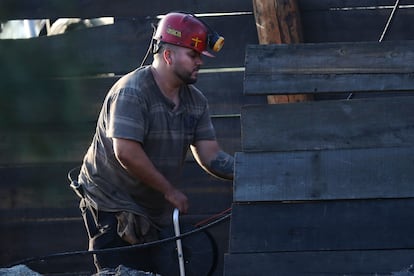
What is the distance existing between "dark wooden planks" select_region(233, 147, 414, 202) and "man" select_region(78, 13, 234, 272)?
948mm

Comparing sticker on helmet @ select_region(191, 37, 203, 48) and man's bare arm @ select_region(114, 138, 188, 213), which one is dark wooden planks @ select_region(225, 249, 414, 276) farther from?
sticker on helmet @ select_region(191, 37, 203, 48)

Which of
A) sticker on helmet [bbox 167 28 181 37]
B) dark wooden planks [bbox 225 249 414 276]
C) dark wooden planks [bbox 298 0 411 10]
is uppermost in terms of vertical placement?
dark wooden planks [bbox 298 0 411 10]

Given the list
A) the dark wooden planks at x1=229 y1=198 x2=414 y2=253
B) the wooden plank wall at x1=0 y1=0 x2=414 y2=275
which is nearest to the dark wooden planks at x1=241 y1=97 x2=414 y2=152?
the dark wooden planks at x1=229 y1=198 x2=414 y2=253

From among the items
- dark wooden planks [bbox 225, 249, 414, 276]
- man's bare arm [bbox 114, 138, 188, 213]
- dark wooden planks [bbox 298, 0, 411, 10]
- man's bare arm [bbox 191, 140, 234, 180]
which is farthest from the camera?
dark wooden planks [bbox 298, 0, 411, 10]

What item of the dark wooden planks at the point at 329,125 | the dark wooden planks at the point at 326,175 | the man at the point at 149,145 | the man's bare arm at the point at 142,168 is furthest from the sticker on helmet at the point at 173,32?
the dark wooden planks at the point at 326,175

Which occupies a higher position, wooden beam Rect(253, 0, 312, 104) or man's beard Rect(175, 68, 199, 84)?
wooden beam Rect(253, 0, 312, 104)

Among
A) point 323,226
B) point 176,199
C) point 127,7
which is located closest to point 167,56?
point 176,199

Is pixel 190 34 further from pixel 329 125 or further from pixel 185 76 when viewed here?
pixel 329 125

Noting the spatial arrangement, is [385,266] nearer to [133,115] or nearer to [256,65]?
[256,65]

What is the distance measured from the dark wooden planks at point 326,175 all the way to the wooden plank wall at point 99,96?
177 cm

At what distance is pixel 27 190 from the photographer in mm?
7129

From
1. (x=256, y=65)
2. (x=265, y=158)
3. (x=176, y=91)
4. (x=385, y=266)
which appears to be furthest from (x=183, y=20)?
(x=385, y=266)

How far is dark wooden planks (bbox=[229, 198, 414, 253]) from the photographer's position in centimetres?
466

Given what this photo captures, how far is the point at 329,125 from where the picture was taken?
15.6ft
